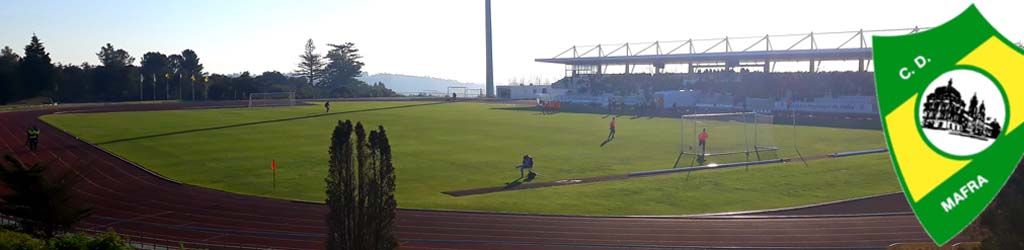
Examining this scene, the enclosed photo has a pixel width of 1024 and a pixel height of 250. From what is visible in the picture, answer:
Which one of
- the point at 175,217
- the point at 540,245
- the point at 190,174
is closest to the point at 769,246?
the point at 540,245

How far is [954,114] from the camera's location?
3.40 m

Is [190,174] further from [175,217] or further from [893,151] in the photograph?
[893,151]

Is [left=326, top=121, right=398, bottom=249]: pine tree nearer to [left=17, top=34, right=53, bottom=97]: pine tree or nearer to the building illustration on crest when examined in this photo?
the building illustration on crest

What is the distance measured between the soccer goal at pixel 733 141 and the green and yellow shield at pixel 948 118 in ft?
92.9

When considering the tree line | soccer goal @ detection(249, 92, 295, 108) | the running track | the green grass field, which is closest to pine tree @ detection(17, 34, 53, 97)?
the tree line

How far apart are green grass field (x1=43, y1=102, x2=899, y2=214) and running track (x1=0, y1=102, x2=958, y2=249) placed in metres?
1.37

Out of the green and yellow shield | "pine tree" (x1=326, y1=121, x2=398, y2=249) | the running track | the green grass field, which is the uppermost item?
the green and yellow shield

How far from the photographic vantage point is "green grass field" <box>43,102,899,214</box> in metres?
23.3

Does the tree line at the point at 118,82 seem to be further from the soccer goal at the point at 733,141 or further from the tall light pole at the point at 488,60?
the soccer goal at the point at 733,141

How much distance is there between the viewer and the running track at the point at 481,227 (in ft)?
58.4

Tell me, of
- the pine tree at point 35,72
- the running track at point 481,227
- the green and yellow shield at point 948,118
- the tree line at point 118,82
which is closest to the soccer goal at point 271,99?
the tree line at point 118,82

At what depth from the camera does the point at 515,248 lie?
17469 millimetres

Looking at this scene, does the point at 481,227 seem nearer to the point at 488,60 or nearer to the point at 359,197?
the point at 359,197

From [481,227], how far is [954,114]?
16568 millimetres
